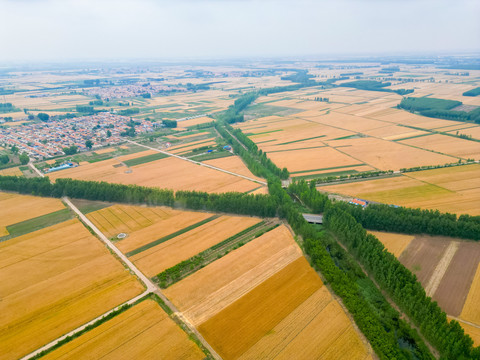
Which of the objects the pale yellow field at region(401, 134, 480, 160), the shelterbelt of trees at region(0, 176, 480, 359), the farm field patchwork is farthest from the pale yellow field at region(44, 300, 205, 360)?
the pale yellow field at region(401, 134, 480, 160)

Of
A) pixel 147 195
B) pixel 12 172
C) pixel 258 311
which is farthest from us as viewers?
pixel 12 172

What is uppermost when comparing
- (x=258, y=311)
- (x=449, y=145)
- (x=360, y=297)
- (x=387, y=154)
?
(x=449, y=145)

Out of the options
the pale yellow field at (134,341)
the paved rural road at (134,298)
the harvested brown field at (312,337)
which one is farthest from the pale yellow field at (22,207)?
the harvested brown field at (312,337)

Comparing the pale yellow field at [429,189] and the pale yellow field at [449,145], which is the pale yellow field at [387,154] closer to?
the pale yellow field at [449,145]

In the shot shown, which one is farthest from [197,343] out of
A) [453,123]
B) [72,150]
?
[453,123]

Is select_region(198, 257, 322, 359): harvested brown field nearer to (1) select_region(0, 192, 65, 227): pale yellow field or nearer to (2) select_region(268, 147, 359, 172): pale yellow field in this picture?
(2) select_region(268, 147, 359, 172): pale yellow field

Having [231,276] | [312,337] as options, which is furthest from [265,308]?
[231,276]

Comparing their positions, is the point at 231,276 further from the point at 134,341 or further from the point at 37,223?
the point at 37,223
